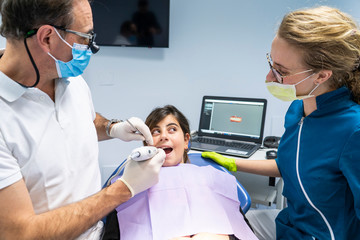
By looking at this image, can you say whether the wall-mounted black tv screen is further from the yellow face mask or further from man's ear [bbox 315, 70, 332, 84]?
man's ear [bbox 315, 70, 332, 84]

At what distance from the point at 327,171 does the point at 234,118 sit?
3.91ft

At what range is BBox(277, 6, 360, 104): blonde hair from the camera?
3.26ft

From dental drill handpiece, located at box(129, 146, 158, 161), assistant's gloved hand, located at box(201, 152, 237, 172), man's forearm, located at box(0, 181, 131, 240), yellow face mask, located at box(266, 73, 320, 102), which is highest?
yellow face mask, located at box(266, 73, 320, 102)

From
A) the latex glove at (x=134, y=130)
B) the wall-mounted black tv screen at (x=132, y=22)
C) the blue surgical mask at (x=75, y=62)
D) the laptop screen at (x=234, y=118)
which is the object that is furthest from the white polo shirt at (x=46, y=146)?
the wall-mounted black tv screen at (x=132, y=22)

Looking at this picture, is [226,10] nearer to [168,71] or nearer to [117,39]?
[168,71]

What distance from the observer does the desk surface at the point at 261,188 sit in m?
1.80

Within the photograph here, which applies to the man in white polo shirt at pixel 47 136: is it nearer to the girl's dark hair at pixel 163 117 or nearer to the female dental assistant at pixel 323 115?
the girl's dark hair at pixel 163 117

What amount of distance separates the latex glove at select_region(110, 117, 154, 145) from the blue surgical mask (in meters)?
0.38

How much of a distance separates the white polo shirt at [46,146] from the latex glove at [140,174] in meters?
0.17

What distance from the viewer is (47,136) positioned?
38.4 inches

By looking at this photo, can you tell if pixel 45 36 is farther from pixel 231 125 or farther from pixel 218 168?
pixel 231 125

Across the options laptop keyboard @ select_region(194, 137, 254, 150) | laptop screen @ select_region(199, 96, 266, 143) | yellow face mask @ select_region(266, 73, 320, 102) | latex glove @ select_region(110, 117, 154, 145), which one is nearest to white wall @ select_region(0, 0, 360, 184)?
laptop screen @ select_region(199, 96, 266, 143)

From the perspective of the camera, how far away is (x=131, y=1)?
2.54 m

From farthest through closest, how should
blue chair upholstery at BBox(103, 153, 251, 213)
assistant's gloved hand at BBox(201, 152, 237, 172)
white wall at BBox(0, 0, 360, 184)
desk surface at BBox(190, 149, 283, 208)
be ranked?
white wall at BBox(0, 0, 360, 184), desk surface at BBox(190, 149, 283, 208), assistant's gloved hand at BBox(201, 152, 237, 172), blue chair upholstery at BBox(103, 153, 251, 213)
